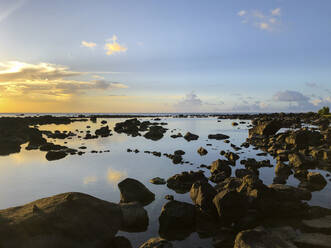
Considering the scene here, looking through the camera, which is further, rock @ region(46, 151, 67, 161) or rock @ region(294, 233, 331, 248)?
rock @ region(46, 151, 67, 161)

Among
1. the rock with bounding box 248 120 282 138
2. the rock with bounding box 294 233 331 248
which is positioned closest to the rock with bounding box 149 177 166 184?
Answer: the rock with bounding box 294 233 331 248

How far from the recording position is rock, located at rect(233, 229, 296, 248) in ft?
29.7

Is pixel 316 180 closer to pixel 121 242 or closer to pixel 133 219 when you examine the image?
pixel 133 219

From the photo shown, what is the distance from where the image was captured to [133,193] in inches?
598

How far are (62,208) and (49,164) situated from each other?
836 inches

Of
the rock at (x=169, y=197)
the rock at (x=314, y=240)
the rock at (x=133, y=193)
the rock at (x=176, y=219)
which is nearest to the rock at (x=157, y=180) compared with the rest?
the rock at (x=169, y=197)

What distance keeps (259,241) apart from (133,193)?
8084 millimetres

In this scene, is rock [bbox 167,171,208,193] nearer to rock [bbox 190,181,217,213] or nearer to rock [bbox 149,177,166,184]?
rock [bbox 149,177,166,184]

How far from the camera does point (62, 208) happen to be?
31.9 ft

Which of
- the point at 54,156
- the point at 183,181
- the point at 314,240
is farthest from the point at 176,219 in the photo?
the point at 54,156

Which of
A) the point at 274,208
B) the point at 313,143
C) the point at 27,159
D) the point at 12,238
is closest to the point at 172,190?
the point at 274,208

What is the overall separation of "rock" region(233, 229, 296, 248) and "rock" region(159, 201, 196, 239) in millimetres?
3119

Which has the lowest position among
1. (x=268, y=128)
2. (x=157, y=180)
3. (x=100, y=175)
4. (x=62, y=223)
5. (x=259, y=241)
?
(x=100, y=175)

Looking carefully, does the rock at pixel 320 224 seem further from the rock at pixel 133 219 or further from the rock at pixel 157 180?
the rock at pixel 157 180
